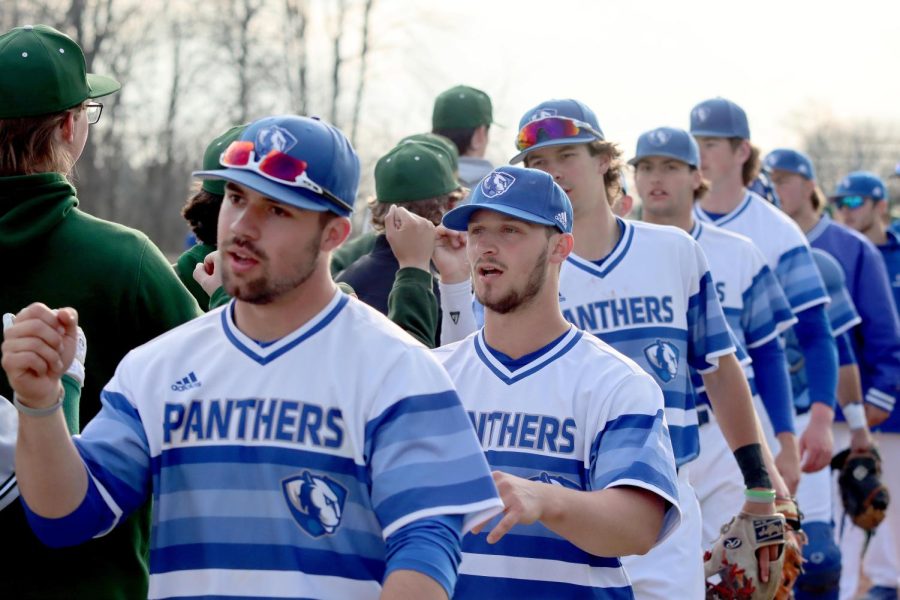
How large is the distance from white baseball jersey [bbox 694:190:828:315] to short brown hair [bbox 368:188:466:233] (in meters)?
2.88

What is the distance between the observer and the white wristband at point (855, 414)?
10.1 meters

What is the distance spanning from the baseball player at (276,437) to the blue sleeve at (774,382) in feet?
13.6

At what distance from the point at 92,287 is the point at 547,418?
4.72 feet

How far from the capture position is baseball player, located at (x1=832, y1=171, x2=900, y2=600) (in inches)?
462

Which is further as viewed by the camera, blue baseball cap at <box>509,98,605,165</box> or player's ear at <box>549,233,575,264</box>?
blue baseball cap at <box>509,98,605,165</box>

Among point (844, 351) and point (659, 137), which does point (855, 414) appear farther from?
point (659, 137)

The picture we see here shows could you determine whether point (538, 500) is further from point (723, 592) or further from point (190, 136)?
point (190, 136)

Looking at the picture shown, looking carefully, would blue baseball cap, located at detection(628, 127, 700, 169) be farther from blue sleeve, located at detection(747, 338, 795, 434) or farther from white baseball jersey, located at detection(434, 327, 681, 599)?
white baseball jersey, located at detection(434, 327, 681, 599)

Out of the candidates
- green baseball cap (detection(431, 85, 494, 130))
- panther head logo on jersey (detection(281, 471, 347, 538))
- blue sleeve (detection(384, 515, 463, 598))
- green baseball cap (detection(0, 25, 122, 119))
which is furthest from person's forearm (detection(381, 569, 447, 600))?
green baseball cap (detection(431, 85, 494, 130))

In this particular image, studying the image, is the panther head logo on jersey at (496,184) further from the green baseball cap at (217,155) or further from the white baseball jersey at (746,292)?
the white baseball jersey at (746,292)

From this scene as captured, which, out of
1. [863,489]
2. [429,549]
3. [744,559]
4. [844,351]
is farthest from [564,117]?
[844,351]

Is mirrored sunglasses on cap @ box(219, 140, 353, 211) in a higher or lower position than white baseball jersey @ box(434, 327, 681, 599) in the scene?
higher

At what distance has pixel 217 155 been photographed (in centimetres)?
555

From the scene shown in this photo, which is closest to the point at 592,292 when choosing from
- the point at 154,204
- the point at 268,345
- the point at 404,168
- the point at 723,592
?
the point at 404,168
